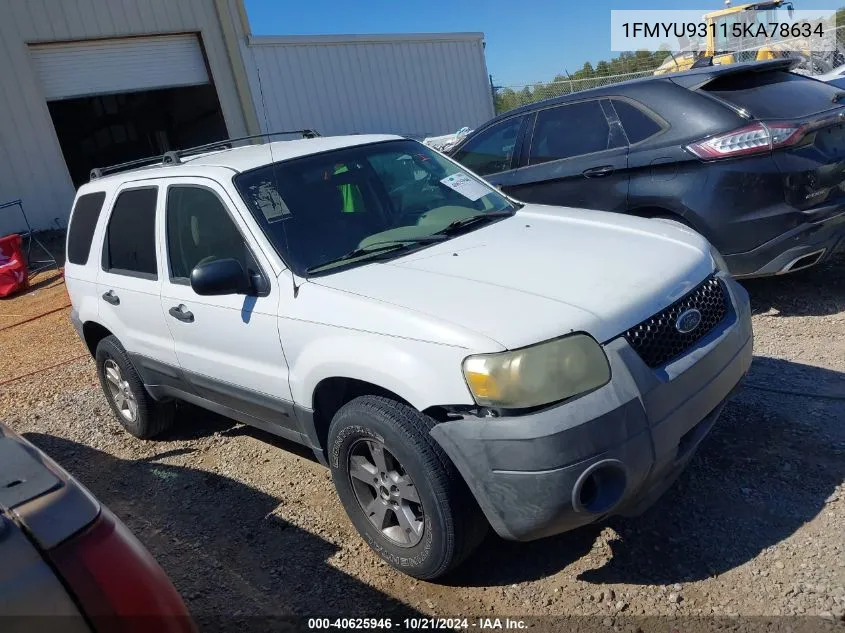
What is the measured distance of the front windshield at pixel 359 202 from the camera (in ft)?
11.1

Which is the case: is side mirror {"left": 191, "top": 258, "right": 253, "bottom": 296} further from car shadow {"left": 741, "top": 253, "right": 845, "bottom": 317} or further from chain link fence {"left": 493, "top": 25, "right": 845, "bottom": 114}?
chain link fence {"left": 493, "top": 25, "right": 845, "bottom": 114}

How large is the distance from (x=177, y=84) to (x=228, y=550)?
45.1 ft

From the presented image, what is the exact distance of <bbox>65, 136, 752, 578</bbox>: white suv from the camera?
2492 mm

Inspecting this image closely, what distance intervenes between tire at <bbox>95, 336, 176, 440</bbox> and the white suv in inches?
12.4

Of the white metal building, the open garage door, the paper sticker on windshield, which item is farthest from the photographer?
the open garage door

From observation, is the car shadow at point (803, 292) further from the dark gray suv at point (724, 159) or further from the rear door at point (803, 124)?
the rear door at point (803, 124)

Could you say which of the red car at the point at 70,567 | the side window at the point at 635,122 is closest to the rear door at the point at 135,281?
the red car at the point at 70,567

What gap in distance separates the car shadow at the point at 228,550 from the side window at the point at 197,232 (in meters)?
1.30

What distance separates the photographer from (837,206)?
478 centimetres

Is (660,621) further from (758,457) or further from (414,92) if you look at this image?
(414,92)

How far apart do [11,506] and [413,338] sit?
4.69 feet

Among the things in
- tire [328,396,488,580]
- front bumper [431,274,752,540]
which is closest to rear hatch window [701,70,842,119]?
front bumper [431,274,752,540]

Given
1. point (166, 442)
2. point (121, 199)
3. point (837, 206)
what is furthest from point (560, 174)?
point (166, 442)

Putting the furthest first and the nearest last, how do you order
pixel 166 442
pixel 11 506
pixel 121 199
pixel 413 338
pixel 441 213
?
pixel 166 442 < pixel 121 199 < pixel 441 213 < pixel 413 338 < pixel 11 506
